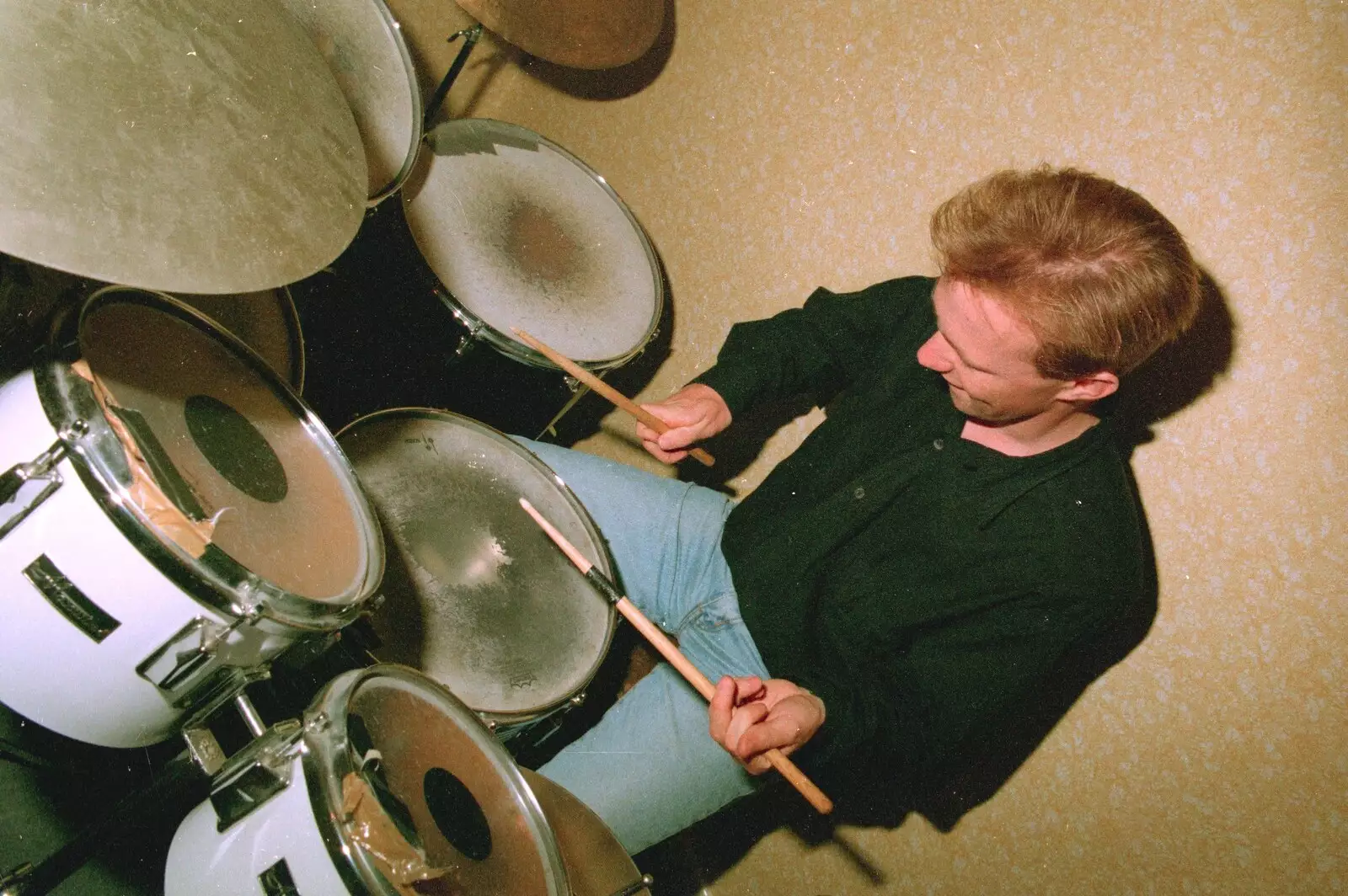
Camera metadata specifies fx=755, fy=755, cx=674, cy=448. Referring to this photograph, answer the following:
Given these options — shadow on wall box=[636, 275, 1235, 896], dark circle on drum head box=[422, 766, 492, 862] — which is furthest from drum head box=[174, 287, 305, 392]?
shadow on wall box=[636, 275, 1235, 896]

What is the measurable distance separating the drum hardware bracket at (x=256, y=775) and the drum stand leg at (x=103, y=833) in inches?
6.5

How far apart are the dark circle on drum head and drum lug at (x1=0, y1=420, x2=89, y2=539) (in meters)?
0.50

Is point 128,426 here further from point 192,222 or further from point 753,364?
point 753,364

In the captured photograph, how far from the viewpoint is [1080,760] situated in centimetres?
135

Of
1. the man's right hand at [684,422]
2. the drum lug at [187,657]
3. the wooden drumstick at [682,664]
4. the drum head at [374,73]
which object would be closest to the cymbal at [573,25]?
the drum head at [374,73]

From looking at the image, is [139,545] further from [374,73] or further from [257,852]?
[374,73]

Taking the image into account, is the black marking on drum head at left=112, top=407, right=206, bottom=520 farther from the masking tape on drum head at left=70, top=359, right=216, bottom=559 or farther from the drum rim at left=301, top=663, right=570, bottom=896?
the drum rim at left=301, top=663, right=570, bottom=896

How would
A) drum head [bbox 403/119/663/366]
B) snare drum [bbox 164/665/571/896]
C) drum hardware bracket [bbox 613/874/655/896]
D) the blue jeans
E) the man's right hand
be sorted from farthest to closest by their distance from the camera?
drum head [bbox 403/119/663/366]
the man's right hand
the blue jeans
drum hardware bracket [bbox 613/874/655/896]
snare drum [bbox 164/665/571/896]

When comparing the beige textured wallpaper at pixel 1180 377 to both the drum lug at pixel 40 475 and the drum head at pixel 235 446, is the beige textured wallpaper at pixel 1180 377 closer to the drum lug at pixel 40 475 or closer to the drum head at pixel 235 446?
the drum head at pixel 235 446

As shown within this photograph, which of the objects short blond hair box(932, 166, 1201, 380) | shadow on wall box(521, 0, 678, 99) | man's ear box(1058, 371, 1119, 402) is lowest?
shadow on wall box(521, 0, 678, 99)

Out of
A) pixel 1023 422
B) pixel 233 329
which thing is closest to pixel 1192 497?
pixel 1023 422

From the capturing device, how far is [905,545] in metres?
1.26

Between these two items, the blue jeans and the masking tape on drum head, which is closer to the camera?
the masking tape on drum head

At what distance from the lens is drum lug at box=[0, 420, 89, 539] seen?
740 millimetres
